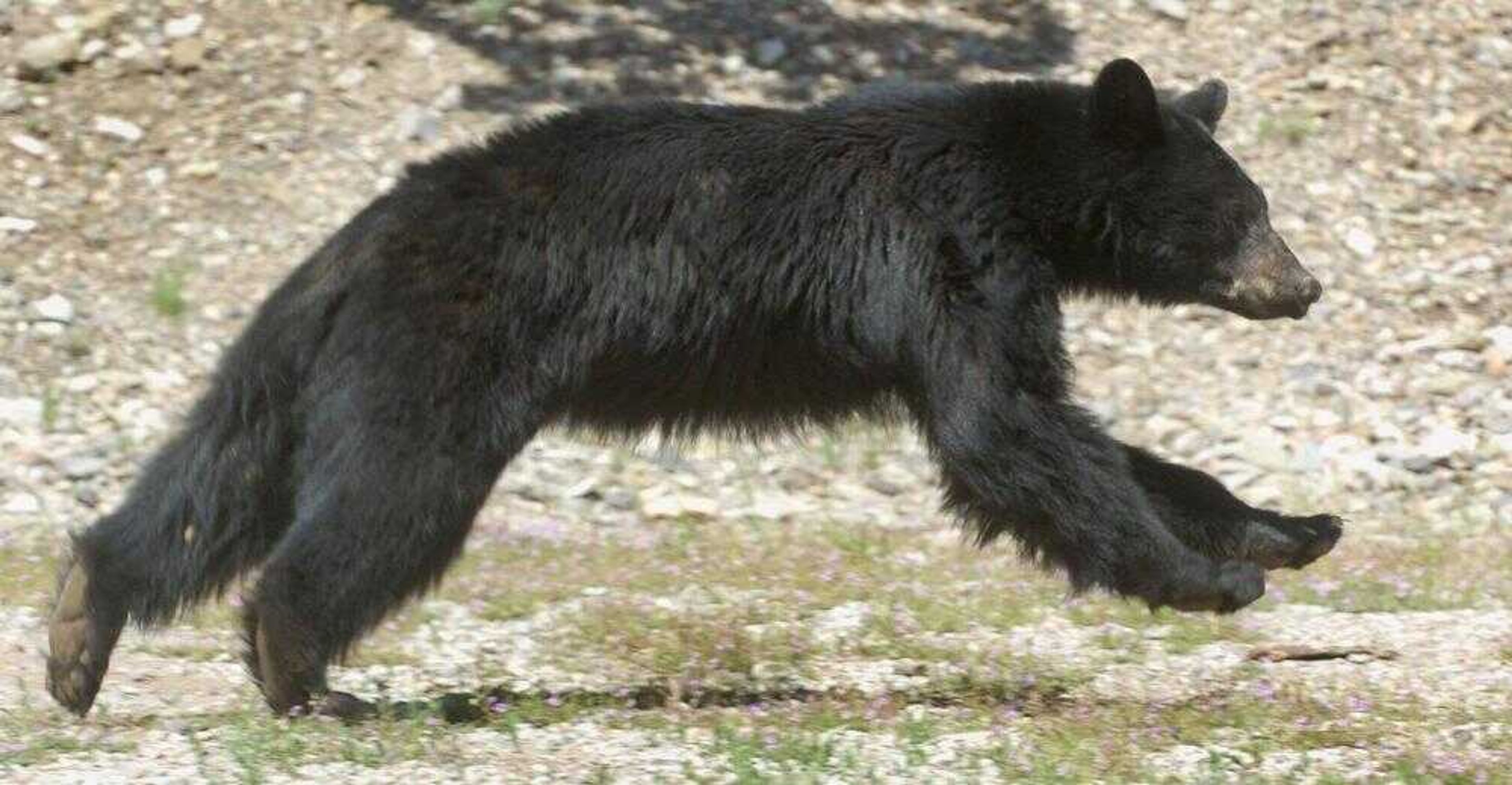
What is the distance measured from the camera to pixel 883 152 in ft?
23.1

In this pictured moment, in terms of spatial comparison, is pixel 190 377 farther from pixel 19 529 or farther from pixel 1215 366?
pixel 1215 366

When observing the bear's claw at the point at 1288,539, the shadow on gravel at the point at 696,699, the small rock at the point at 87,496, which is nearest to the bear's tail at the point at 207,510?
the shadow on gravel at the point at 696,699

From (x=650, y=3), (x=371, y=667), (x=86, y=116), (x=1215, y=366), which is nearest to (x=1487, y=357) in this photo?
(x=1215, y=366)

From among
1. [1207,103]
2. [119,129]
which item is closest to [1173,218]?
[1207,103]

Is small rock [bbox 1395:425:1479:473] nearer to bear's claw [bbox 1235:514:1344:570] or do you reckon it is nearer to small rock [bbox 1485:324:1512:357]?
small rock [bbox 1485:324:1512:357]

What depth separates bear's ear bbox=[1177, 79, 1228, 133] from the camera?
25.7 ft

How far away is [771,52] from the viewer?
1477 centimetres

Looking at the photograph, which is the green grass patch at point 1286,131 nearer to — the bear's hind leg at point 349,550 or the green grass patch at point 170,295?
the green grass patch at point 170,295

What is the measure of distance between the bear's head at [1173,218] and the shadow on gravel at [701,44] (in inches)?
276

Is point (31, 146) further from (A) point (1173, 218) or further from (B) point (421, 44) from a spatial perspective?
(A) point (1173, 218)

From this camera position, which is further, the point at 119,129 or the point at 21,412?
the point at 119,129

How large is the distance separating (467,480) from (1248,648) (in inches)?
118

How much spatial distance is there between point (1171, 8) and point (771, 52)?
9.16 feet

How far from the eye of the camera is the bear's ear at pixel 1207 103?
7832 millimetres
